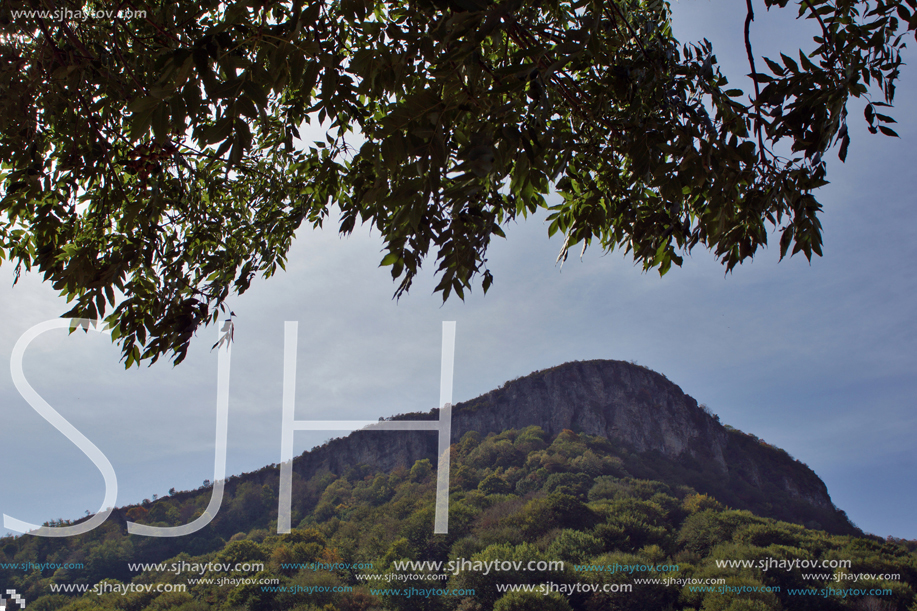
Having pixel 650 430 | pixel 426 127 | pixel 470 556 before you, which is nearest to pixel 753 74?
pixel 426 127

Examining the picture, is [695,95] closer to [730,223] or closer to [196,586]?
[730,223]

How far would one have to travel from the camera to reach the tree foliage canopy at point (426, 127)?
126 cm

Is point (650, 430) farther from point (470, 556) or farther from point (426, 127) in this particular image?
point (426, 127)

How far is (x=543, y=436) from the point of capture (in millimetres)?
42875

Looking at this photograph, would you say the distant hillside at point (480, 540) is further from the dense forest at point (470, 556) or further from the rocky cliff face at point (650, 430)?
the rocky cliff face at point (650, 430)

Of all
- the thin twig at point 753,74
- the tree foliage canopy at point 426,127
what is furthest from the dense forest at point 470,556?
the thin twig at point 753,74

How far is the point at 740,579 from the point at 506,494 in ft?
44.7

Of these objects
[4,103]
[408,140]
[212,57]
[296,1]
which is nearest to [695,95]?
[408,140]

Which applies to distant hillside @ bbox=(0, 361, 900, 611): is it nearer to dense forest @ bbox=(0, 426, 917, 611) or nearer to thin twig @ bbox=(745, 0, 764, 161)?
dense forest @ bbox=(0, 426, 917, 611)

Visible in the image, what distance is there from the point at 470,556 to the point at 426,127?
2865 cm

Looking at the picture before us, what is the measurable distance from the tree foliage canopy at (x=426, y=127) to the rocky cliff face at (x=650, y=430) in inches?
1472

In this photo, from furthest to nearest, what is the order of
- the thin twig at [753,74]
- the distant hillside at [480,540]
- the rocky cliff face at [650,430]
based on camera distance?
the rocky cliff face at [650,430] → the distant hillside at [480,540] → the thin twig at [753,74]

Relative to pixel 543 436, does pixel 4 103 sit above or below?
above

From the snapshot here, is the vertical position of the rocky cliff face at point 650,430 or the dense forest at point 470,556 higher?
the rocky cliff face at point 650,430
